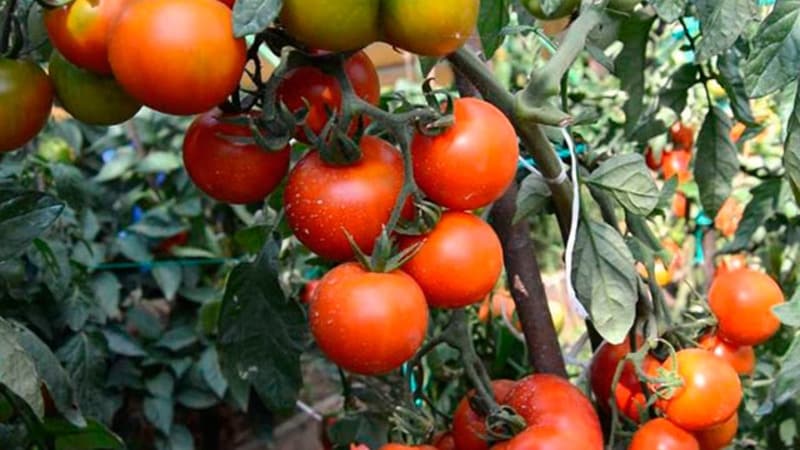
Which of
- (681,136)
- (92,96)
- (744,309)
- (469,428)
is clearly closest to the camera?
(92,96)

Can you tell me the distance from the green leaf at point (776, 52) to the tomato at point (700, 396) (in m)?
0.22

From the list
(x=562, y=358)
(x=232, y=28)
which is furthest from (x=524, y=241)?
(x=232, y=28)

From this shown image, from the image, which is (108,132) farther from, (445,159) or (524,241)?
(445,159)

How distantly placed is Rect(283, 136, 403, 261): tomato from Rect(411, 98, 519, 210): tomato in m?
0.02

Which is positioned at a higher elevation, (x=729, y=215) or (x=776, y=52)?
(x=776, y=52)

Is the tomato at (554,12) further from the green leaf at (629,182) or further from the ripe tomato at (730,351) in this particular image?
the ripe tomato at (730,351)

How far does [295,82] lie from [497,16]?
14cm

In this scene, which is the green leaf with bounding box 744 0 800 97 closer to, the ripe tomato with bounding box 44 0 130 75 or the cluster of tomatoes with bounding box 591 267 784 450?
the cluster of tomatoes with bounding box 591 267 784 450

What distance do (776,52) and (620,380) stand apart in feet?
0.93

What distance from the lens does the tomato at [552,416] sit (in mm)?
594

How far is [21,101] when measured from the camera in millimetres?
561

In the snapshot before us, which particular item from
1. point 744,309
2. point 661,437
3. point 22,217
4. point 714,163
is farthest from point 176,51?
point 714,163

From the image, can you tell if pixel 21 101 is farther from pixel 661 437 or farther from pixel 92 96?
pixel 661 437

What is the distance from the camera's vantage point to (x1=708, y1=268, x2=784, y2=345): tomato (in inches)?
30.4
